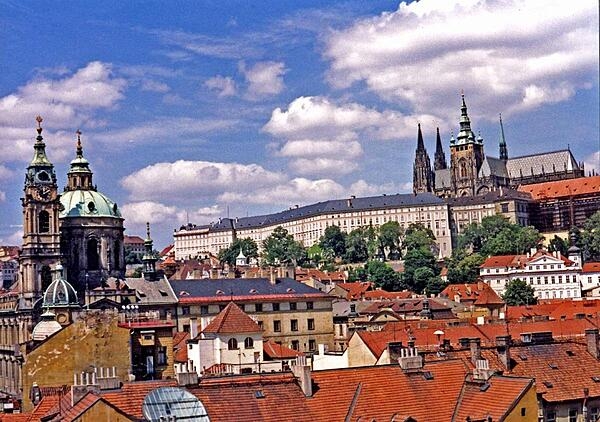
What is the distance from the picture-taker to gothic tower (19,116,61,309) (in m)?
109

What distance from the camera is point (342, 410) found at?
3500 centimetres

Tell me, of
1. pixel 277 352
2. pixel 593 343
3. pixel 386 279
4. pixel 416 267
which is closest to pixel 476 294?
pixel 386 279

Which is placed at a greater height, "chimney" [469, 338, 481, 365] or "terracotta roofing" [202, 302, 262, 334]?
"terracotta roofing" [202, 302, 262, 334]

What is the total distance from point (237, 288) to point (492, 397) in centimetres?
6531

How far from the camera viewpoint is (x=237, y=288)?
99.1 metres

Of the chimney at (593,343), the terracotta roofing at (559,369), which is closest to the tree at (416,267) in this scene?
the chimney at (593,343)

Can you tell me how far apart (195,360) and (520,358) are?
24.6m

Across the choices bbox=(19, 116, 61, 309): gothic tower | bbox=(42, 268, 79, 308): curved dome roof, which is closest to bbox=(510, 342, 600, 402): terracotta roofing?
bbox=(42, 268, 79, 308): curved dome roof

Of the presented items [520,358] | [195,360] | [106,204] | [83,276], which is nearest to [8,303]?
[83,276]

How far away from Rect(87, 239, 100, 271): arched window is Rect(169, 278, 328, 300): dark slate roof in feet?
54.9

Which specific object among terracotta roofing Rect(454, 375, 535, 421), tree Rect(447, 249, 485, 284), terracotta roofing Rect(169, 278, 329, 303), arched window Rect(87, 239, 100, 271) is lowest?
terracotta roofing Rect(454, 375, 535, 421)

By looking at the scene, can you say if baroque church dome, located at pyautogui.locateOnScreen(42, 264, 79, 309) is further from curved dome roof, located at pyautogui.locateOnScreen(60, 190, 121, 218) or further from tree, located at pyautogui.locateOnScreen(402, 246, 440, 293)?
tree, located at pyautogui.locateOnScreen(402, 246, 440, 293)

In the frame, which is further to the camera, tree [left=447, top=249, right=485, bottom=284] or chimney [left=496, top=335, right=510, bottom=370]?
tree [left=447, top=249, right=485, bottom=284]

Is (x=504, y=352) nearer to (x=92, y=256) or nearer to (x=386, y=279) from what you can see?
(x=92, y=256)
